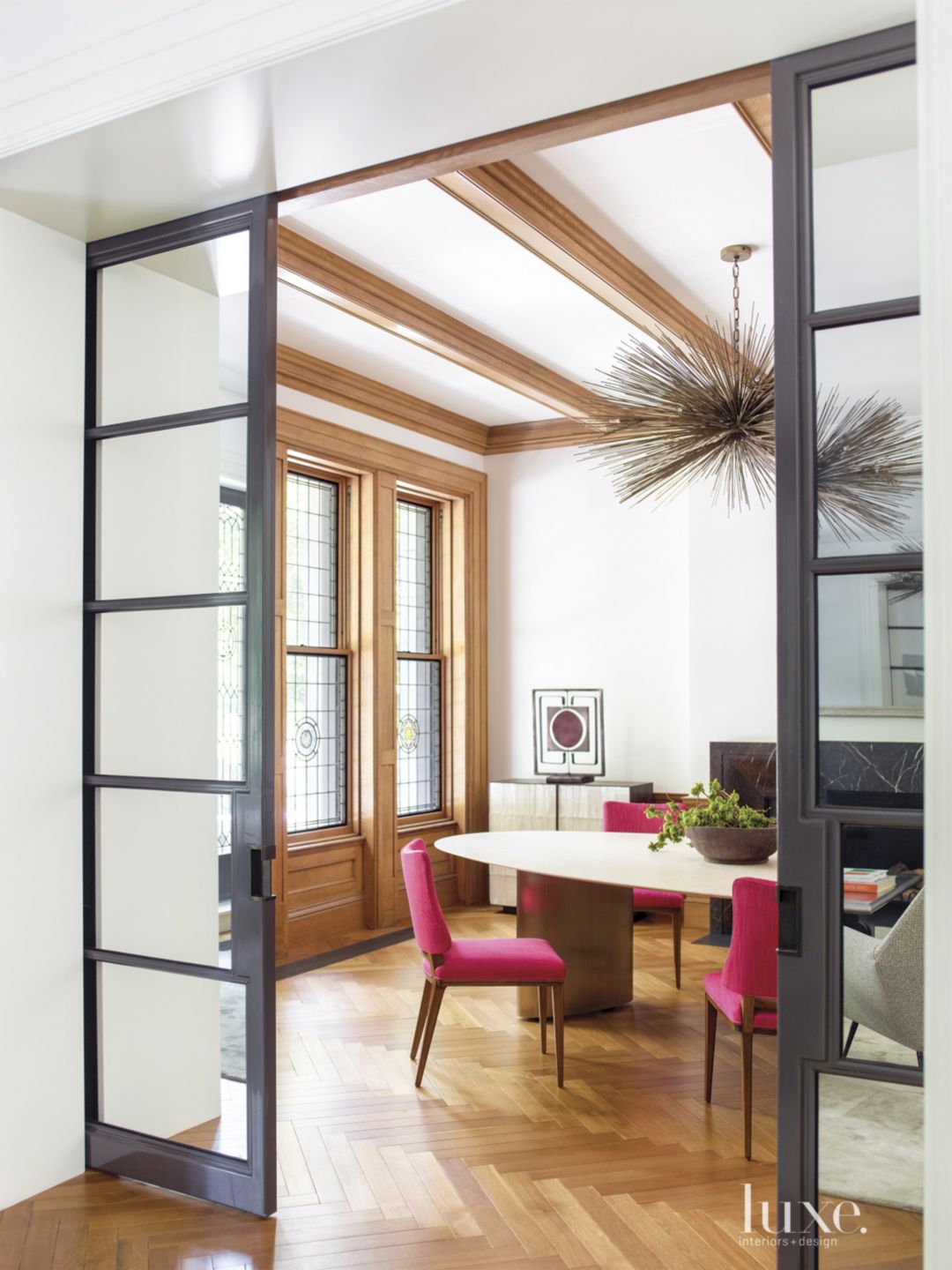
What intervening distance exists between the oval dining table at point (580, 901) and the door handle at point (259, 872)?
4.87 feet

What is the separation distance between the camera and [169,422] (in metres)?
3.07

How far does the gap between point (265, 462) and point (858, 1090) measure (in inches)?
79.8

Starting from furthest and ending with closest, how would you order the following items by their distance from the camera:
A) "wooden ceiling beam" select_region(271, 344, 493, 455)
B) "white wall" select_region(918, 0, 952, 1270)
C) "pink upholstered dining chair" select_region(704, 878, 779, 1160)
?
"wooden ceiling beam" select_region(271, 344, 493, 455), "pink upholstered dining chair" select_region(704, 878, 779, 1160), "white wall" select_region(918, 0, 952, 1270)

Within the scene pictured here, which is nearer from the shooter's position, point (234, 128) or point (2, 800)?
point (234, 128)

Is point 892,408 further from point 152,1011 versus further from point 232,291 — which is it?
point 152,1011

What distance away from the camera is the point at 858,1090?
6.66ft

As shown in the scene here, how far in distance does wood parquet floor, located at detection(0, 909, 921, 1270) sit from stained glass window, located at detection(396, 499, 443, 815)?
2.58 metres

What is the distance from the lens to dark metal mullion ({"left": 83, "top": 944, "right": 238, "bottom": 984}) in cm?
290

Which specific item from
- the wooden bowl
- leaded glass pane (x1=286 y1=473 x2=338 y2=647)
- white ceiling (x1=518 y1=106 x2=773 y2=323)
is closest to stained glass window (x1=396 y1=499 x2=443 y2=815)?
leaded glass pane (x1=286 y1=473 x2=338 y2=647)

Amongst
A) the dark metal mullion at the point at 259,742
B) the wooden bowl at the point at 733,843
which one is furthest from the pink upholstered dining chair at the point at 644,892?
the dark metal mullion at the point at 259,742

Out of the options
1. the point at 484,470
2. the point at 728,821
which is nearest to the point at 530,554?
the point at 484,470

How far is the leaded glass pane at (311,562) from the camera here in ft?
20.4

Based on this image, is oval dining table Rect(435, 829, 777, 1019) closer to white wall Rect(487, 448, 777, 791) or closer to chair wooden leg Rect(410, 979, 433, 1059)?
chair wooden leg Rect(410, 979, 433, 1059)

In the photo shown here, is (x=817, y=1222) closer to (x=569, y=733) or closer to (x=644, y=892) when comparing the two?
(x=644, y=892)
